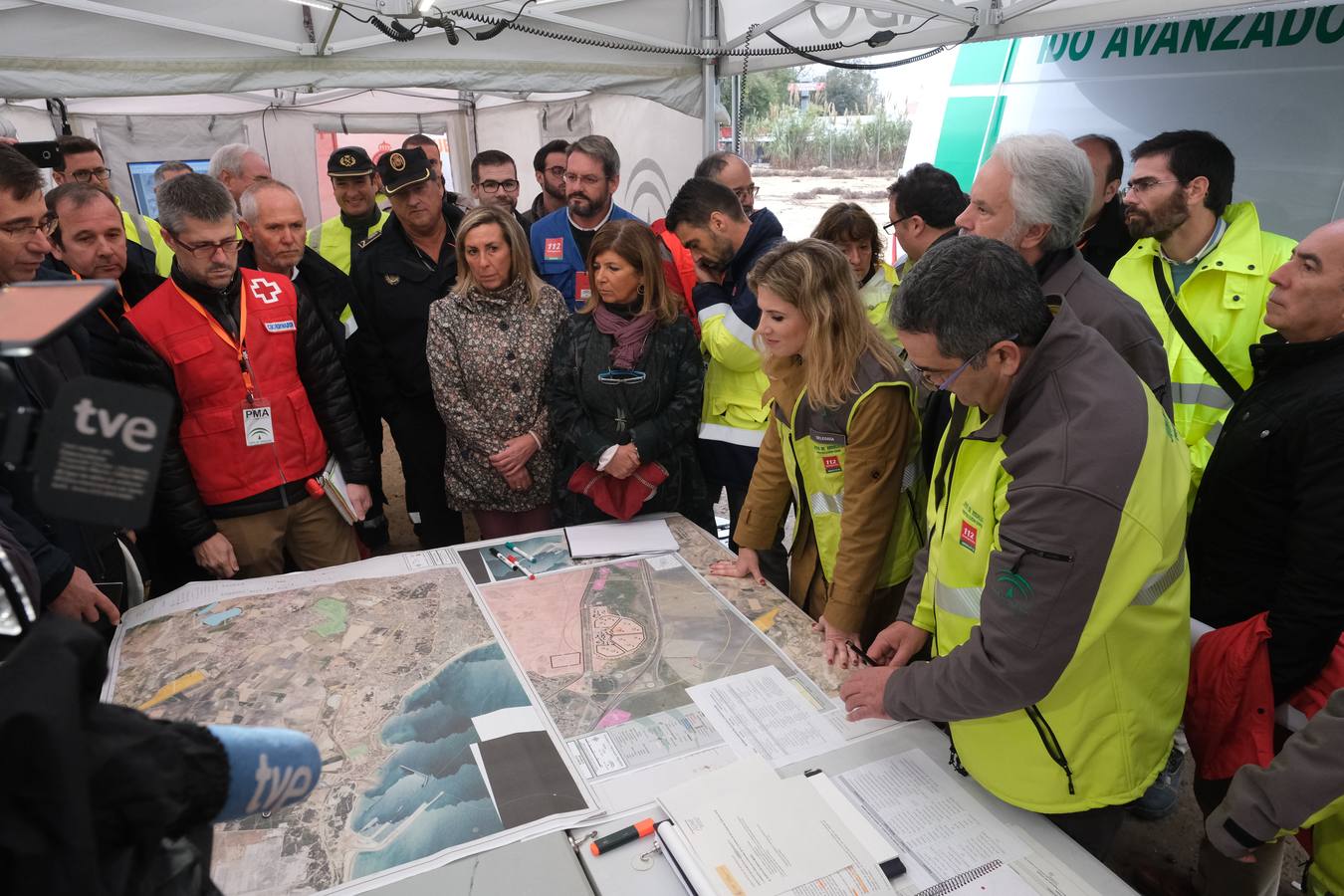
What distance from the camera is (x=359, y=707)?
4.74 feet

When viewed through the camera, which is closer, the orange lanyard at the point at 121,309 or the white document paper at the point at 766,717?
the white document paper at the point at 766,717

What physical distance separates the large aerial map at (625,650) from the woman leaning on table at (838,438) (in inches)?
6.3

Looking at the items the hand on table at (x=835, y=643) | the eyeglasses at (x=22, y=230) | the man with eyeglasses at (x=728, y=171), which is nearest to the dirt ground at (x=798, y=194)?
the man with eyeglasses at (x=728, y=171)

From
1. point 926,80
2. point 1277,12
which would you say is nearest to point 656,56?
point 926,80

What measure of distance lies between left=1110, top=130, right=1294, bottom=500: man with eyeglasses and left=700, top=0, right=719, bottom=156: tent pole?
2541mm

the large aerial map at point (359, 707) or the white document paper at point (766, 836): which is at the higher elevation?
the white document paper at point (766, 836)

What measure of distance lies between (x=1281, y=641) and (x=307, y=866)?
1690mm

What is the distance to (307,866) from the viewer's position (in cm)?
110

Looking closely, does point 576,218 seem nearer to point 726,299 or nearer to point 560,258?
point 560,258

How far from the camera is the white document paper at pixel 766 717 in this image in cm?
133

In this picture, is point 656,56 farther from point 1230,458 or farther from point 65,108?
point 65,108

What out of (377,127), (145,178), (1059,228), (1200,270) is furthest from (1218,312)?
(145,178)

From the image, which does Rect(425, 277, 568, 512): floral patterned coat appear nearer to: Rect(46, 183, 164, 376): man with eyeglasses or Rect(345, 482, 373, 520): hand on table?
Rect(345, 482, 373, 520): hand on table

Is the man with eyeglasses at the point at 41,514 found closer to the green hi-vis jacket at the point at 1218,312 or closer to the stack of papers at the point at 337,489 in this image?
the stack of papers at the point at 337,489
